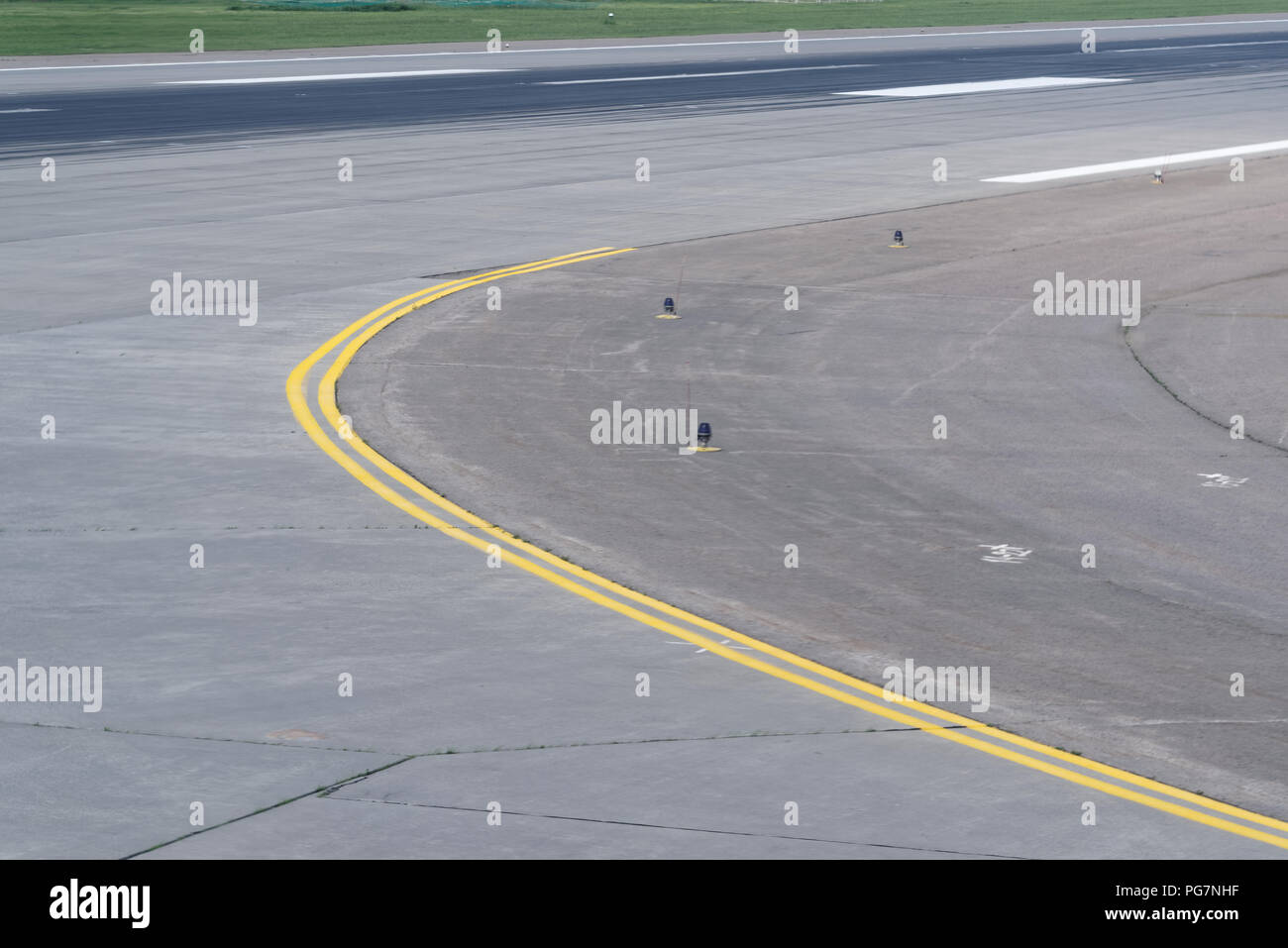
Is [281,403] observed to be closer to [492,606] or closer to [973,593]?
[492,606]

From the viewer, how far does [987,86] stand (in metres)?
52.6

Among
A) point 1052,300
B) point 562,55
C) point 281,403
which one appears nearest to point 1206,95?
point 562,55

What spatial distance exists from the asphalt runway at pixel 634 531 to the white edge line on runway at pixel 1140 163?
286 centimetres

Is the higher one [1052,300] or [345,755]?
[1052,300]

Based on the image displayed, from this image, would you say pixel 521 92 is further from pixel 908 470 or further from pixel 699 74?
pixel 908 470

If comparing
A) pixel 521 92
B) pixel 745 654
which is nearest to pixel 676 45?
pixel 521 92

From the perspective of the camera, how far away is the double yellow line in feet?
25.8

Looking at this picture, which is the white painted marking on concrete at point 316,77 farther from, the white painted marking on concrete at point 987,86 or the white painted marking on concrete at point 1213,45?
the white painted marking on concrete at point 1213,45

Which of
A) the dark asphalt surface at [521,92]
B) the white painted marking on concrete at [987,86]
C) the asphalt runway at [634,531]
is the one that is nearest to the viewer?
the asphalt runway at [634,531]

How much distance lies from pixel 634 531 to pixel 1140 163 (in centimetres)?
2568

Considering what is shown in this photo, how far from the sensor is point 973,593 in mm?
10766

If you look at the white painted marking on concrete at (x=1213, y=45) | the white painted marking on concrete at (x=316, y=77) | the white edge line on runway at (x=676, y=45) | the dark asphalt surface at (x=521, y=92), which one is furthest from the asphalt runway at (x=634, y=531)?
the white painted marking on concrete at (x=1213, y=45)

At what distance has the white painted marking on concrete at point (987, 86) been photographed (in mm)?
50031
